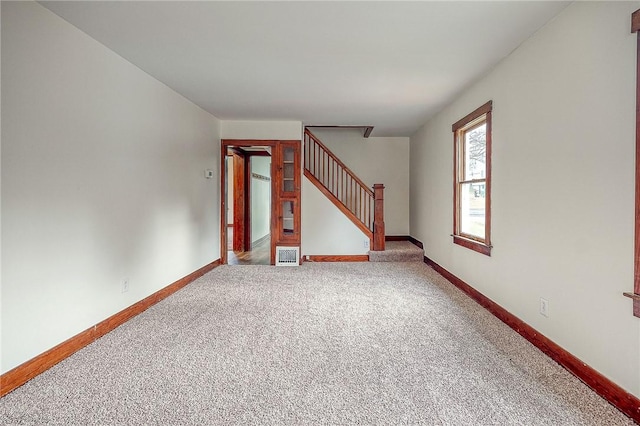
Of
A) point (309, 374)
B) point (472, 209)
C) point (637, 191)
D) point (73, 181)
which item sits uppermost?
point (73, 181)

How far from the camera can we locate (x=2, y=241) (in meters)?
1.97

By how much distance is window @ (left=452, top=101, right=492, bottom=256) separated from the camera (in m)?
3.49

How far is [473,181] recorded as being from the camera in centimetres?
395

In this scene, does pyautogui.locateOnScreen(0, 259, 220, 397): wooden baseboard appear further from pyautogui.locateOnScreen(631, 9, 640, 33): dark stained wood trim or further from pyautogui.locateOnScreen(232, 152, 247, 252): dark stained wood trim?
pyautogui.locateOnScreen(631, 9, 640, 33): dark stained wood trim

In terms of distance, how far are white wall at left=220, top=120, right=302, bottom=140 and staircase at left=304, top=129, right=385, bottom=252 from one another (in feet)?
2.18

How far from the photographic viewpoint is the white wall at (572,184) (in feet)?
6.07

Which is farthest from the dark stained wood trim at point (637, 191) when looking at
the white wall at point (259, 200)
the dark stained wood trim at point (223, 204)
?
the white wall at point (259, 200)

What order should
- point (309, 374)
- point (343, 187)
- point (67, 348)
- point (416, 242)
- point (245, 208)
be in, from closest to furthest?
1. point (309, 374)
2. point (67, 348)
3. point (416, 242)
4. point (343, 187)
5. point (245, 208)

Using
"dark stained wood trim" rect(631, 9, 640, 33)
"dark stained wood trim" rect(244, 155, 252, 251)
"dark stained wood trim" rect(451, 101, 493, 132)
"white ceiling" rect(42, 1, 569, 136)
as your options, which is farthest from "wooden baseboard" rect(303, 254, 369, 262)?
"dark stained wood trim" rect(631, 9, 640, 33)

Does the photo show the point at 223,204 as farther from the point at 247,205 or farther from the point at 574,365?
the point at 574,365

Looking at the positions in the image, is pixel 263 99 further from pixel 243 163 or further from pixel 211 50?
pixel 243 163

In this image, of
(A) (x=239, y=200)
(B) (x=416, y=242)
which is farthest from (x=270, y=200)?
(B) (x=416, y=242)

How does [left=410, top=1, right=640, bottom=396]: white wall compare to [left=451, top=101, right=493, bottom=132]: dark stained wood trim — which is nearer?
[left=410, top=1, right=640, bottom=396]: white wall

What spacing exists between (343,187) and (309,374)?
5142mm
